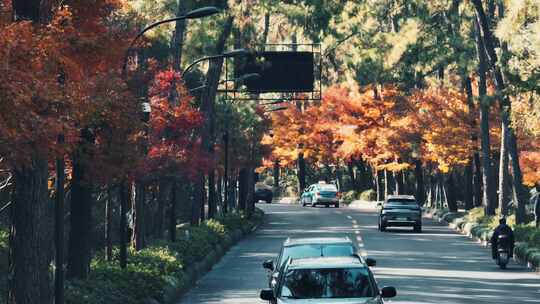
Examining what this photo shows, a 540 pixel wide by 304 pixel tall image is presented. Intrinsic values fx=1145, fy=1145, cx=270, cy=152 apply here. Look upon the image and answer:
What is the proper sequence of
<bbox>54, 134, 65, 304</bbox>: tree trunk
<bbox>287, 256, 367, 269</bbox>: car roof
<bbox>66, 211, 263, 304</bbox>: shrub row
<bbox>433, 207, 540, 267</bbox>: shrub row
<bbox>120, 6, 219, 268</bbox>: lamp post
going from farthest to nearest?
<bbox>433, 207, 540, 267</bbox>: shrub row
<bbox>120, 6, 219, 268</bbox>: lamp post
<bbox>66, 211, 263, 304</bbox>: shrub row
<bbox>54, 134, 65, 304</bbox>: tree trunk
<bbox>287, 256, 367, 269</bbox>: car roof

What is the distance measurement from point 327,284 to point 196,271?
1459 centimetres

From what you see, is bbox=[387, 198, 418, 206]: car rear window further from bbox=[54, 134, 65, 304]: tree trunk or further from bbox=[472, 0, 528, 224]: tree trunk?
bbox=[54, 134, 65, 304]: tree trunk

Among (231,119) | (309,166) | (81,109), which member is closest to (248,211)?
(231,119)

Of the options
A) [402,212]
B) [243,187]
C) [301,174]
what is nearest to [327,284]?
[402,212]

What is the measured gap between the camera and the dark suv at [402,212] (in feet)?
171

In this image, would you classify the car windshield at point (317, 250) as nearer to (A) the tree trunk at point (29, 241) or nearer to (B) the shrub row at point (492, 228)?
(A) the tree trunk at point (29, 241)

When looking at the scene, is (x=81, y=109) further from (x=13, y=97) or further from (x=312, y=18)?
(x=312, y=18)

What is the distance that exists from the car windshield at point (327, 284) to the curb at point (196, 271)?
7.38 meters

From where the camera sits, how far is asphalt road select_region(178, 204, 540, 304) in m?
25.7

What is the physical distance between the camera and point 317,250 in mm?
21500

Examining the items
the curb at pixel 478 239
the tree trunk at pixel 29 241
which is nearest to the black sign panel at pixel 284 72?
the curb at pixel 478 239

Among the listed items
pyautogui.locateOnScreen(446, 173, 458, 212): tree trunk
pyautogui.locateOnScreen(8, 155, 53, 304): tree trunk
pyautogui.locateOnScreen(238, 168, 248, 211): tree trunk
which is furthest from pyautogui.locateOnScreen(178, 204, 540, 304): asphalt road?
pyautogui.locateOnScreen(238, 168, 248, 211): tree trunk

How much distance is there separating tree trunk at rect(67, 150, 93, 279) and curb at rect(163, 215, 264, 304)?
190 centimetres

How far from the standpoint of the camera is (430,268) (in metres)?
33.4
